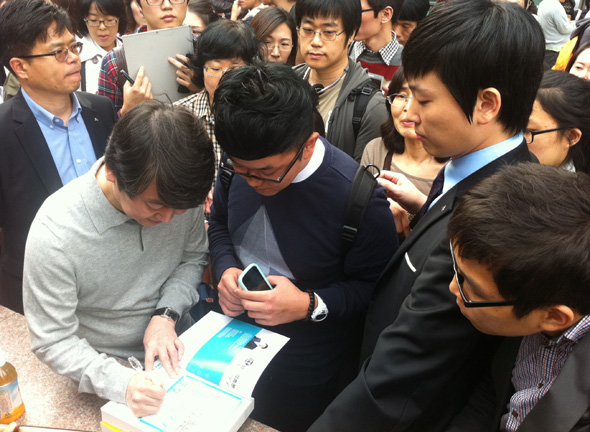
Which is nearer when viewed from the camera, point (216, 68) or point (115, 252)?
point (115, 252)

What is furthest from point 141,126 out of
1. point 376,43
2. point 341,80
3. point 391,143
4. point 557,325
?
point 376,43

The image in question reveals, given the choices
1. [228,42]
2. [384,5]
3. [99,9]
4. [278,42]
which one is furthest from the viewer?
[99,9]

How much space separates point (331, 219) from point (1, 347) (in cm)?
117

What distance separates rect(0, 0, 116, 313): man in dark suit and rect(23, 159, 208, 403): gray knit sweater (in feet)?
2.79

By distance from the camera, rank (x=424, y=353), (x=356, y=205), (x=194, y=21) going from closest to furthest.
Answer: (x=424, y=353), (x=356, y=205), (x=194, y=21)

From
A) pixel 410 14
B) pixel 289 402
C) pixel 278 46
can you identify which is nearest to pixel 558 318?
pixel 289 402

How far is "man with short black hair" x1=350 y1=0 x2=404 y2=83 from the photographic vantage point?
133 inches

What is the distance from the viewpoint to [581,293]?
0.89 metres

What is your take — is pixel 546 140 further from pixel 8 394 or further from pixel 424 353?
pixel 8 394

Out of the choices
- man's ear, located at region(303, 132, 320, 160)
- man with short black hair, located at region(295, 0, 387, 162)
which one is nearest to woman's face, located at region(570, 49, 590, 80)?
man with short black hair, located at region(295, 0, 387, 162)

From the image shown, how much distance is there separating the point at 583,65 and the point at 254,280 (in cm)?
238

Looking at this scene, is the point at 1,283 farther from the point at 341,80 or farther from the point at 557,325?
the point at 557,325

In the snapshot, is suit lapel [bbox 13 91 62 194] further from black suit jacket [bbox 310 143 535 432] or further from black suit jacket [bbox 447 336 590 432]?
black suit jacket [bbox 447 336 590 432]

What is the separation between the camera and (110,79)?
3070 mm
